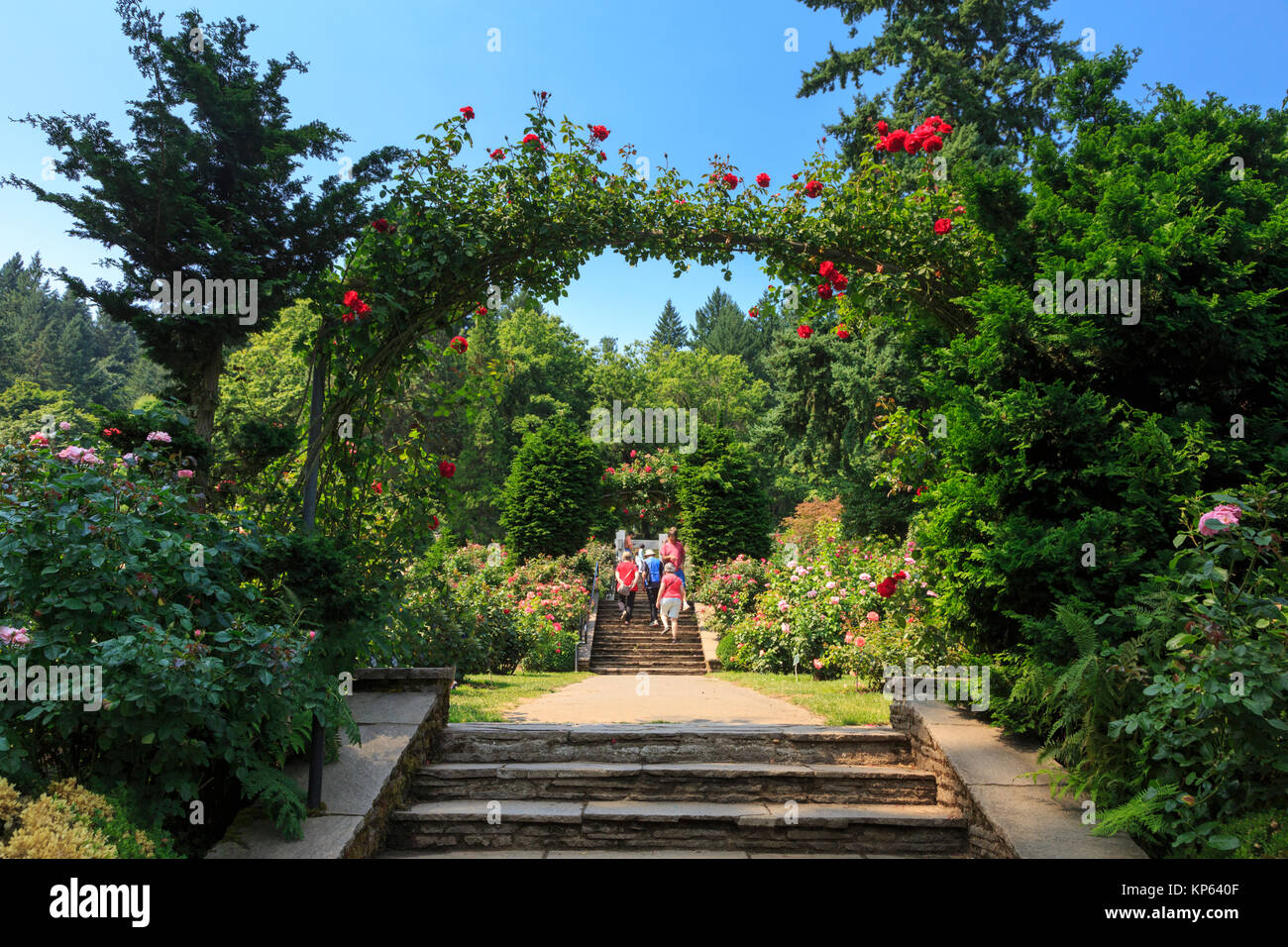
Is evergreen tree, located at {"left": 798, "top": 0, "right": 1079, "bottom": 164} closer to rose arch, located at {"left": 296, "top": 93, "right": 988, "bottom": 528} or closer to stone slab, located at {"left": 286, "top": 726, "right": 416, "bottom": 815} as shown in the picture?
rose arch, located at {"left": 296, "top": 93, "right": 988, "bottom": 528}

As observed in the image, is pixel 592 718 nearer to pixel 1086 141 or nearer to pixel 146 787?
pixel 146 787

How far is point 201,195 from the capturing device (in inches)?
379

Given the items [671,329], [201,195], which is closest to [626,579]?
[201,195]

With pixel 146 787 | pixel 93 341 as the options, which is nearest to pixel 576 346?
pixel 146 787

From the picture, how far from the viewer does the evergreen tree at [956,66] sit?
677 inches

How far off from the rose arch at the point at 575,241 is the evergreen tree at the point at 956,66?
12632mm

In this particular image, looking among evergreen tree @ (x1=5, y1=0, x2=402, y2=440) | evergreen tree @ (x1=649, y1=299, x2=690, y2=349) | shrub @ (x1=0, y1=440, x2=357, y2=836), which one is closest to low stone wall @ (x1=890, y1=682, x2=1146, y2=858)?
shrub @ (x1=0, y1=440, x2=357, y2=836)

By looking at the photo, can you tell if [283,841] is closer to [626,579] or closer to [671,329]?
[626,579]

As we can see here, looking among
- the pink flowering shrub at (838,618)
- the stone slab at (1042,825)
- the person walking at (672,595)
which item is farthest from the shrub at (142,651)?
the person walking at (672,595)

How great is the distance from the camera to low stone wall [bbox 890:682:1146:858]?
3717 mm

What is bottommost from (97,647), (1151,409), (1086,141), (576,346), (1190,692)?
(1190,692)

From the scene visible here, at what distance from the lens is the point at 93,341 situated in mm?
59219

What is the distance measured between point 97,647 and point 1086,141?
6.60m

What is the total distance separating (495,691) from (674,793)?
4.09 meters
